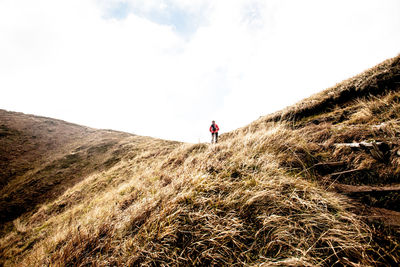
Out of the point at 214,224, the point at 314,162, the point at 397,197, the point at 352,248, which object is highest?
the point at 314,162

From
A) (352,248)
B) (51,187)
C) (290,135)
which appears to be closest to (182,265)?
(352,248)

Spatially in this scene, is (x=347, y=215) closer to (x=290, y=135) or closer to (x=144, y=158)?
(x=290, y=135)

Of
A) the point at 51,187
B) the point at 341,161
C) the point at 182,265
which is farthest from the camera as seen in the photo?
the point at 51,187

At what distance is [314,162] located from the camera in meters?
2.71

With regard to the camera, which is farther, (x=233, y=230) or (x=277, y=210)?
(x=277, y=210)

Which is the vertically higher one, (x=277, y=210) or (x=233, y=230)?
(x=277, y=210)

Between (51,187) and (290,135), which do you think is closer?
(290,135)

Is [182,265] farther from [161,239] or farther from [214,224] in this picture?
[214,224]

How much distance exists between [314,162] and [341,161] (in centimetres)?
37

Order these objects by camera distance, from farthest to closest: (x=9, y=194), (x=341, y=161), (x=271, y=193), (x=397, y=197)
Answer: (x=9, y=194) < (x=341, y=161) < (x=271, y=193) < (x=397, y=197)

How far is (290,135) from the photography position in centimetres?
357

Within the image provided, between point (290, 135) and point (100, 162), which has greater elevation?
point (290, 135)

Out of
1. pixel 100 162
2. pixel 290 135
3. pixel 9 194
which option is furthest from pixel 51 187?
pixel 290 135

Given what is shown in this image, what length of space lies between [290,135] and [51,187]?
1327 centimetres
